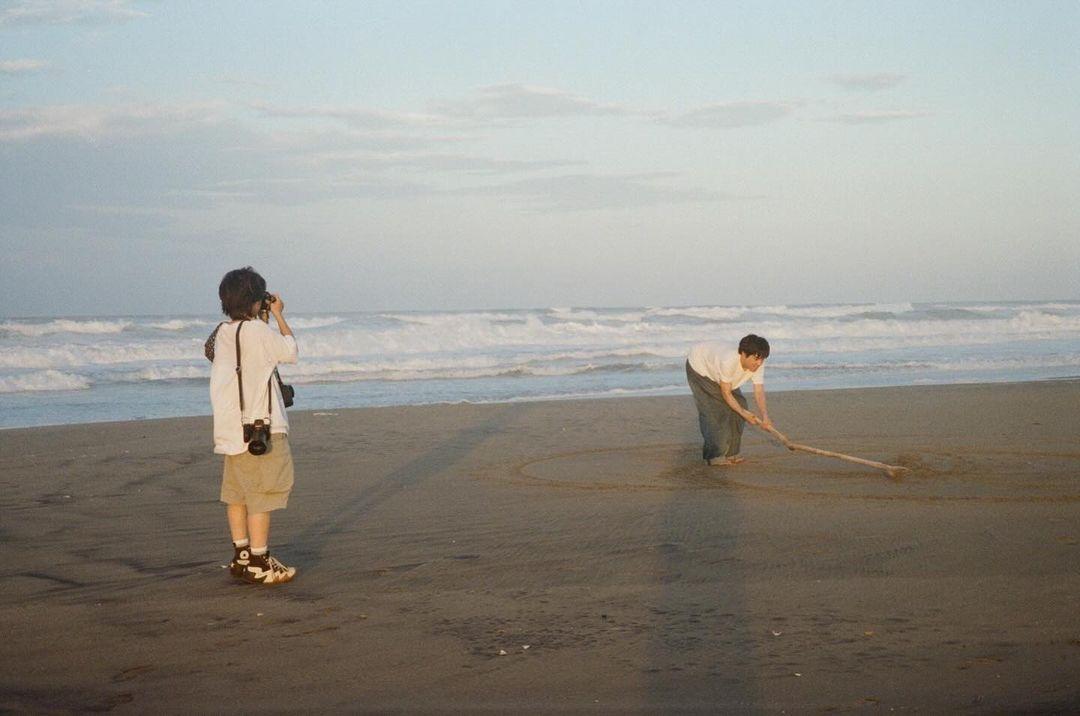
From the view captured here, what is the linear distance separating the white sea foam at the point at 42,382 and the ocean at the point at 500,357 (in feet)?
0.12

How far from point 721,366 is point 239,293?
16.9 ft

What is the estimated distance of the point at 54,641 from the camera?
188 inches

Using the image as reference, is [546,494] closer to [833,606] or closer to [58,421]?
[833,606]

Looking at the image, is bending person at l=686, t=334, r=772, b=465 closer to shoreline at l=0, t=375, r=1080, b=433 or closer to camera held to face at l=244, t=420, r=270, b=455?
camera held to face at l=244, t=420, r=270, b=455

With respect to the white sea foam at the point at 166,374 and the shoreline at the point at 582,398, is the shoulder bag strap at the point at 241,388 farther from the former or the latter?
the white sea foam at the point at 166,374

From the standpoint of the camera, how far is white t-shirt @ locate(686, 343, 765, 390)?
375 inches

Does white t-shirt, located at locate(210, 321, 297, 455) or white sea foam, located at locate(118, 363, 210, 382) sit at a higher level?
white t-shirt, located at locate(210, 321, 297, 455)

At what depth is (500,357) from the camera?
30.1 m

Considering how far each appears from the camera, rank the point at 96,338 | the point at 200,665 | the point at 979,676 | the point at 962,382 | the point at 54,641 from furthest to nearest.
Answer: the point at 96,338, the point at 962,382, the point at 54,641, the point at 200,665, the point at 979,676

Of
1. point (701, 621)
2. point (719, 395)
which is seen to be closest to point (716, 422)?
point (719, 395)

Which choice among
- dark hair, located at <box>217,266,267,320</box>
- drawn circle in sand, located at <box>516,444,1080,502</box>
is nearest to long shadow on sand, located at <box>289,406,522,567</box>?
drawn circle in sand, located at <box>516,444,1080,502</box>

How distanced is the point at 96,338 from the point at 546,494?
31772mm

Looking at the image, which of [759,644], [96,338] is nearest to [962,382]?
[759,644]

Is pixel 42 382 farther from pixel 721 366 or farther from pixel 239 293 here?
pixel 239 293
